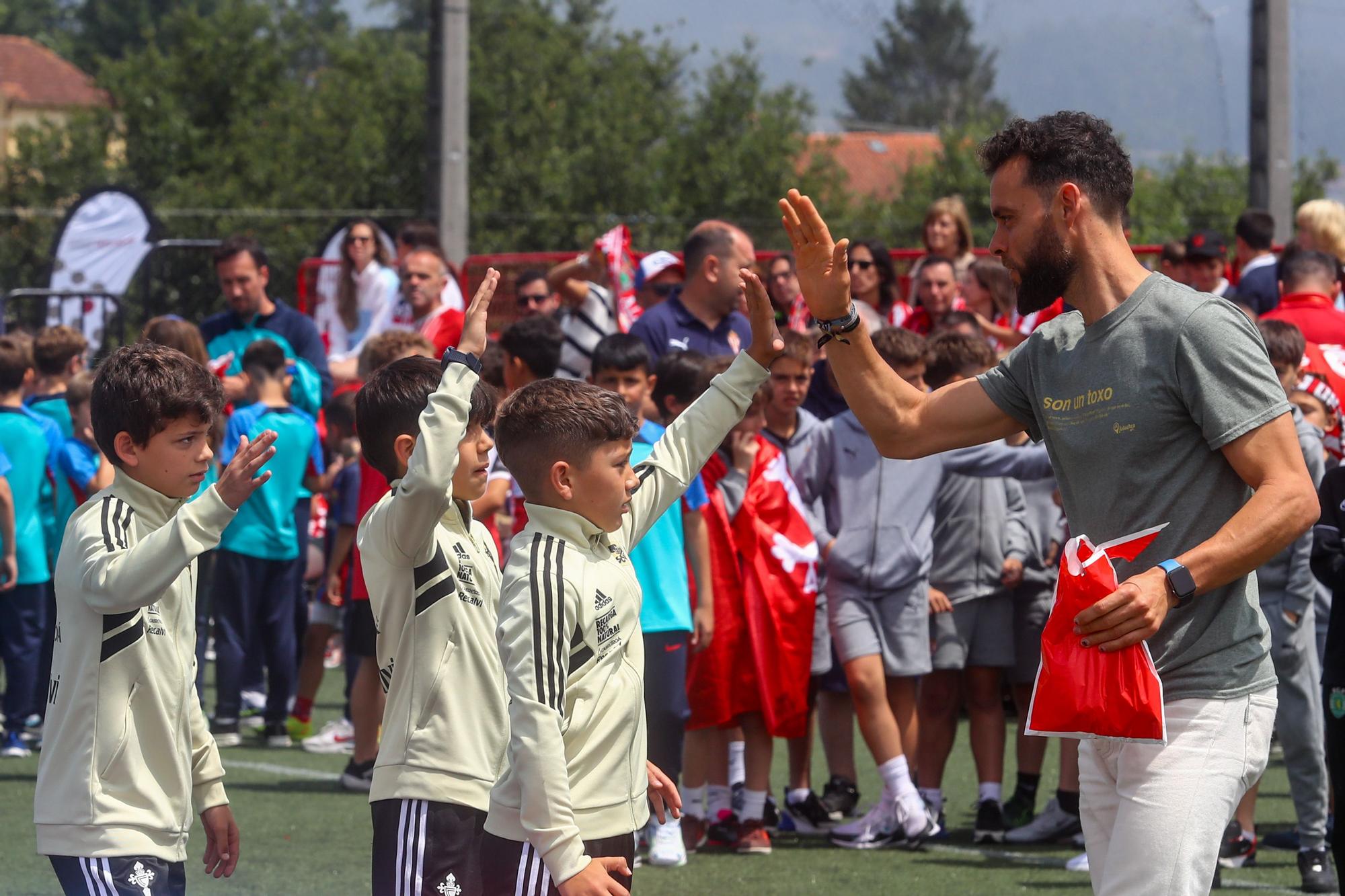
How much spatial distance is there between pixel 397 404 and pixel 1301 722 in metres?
3.80

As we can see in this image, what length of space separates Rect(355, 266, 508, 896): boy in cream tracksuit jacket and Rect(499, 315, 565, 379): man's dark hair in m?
3.26

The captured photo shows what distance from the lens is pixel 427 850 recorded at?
3734 millimetres

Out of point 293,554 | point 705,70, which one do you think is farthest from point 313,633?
point 705,70

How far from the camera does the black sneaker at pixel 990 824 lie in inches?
267

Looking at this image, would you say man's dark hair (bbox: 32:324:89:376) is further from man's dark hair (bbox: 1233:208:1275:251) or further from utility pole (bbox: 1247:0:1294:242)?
utility pole (bbox: 1247:0:1294:242)

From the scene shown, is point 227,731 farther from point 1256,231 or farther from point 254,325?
point 1256,231

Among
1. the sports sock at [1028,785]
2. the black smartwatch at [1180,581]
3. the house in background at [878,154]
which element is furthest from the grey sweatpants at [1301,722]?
the house in background at [878,154]

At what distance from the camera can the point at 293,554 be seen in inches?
352

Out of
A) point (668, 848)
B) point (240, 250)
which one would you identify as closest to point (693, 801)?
point (668, 848)

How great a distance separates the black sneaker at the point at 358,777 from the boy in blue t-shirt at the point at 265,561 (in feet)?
4.60

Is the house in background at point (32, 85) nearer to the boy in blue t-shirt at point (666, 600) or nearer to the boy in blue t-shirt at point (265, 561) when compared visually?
the boy in blue t-shirt at point (265, 561)

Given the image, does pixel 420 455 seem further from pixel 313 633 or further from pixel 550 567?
pixel 313 633

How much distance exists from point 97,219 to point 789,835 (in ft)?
33.7

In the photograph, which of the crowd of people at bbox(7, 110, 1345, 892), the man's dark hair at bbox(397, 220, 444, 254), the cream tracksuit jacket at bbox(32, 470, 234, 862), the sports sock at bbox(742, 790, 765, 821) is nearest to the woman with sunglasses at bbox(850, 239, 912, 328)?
the crowd of people at bbox(7, 110, 1345, 892)
